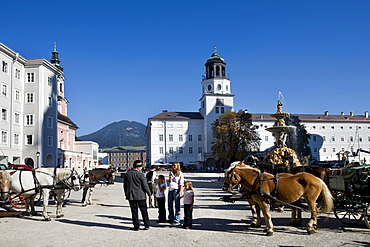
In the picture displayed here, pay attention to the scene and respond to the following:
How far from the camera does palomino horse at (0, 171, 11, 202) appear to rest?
11781 millimetres

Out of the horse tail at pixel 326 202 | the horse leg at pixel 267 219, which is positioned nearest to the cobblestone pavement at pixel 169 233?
the horse leg at pixel 267 219

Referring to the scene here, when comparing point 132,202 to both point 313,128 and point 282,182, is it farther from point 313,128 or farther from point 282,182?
point 313,128

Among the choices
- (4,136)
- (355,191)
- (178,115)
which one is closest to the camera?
(355,191)

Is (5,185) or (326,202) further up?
(5,185)

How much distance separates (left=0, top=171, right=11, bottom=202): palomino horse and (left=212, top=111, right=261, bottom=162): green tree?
57.0 m

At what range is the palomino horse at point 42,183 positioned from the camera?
12.2 metres

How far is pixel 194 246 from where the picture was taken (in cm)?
813

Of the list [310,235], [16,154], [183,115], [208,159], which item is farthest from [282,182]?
[183,115]

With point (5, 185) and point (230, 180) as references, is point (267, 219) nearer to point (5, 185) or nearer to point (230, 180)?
point (230, 180)

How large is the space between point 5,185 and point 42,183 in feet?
3.70

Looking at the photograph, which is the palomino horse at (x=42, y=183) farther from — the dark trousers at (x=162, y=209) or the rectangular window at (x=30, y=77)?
the rectangular window at (x=30, y=77)

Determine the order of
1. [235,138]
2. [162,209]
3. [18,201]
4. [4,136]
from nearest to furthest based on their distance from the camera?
[162,209] < [18,201] < [4,136] < [235,138]

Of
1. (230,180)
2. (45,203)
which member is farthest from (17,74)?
(230,180)

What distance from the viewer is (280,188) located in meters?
9.65
